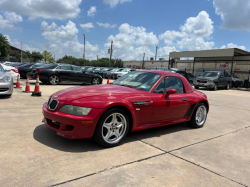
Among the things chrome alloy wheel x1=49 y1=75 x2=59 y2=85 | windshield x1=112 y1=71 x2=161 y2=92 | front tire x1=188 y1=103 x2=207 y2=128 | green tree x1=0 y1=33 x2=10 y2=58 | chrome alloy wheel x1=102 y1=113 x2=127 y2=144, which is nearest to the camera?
chrome alloy wheel x1=102 y1=113 x2=127 y2=144

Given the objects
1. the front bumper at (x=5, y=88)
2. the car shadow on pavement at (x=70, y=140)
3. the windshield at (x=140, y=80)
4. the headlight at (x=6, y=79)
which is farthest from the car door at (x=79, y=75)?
the car shadow on pavement at (x=70, y=140)

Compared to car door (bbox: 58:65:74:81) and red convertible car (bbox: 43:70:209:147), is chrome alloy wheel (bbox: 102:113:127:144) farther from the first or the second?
car door (bbox: 58:65:74:81)

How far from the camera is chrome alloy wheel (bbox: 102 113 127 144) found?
11.6 feet

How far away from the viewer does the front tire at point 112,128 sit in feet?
11.1

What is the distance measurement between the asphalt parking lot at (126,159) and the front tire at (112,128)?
0.49ft

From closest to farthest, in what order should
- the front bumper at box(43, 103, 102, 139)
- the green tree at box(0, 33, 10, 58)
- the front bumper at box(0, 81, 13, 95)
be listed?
the front bumper at box(43, 103, 102, 139)
the front bumper at box(0, 81, 13, 95)
the green tree at box(0, 33, 10, 58)

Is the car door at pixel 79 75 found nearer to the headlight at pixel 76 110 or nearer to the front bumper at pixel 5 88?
the front bumper at pixel 5 88

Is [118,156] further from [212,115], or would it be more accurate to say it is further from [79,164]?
[212,115]

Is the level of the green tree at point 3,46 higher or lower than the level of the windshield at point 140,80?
higher

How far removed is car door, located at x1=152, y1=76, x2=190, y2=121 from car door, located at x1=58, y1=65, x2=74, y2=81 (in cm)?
997

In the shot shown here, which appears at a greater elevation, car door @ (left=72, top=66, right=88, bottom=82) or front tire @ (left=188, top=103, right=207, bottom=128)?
car door @ (left=72, top=66, right=88, bottom=82)

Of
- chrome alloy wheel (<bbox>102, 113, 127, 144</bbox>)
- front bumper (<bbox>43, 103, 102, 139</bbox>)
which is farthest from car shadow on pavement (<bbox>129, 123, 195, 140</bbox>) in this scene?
front bumper (<bbox>43, 103, 102, 139</bbox>)

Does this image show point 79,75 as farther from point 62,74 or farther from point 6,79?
point 6,79

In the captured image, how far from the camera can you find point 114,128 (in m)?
3.61
